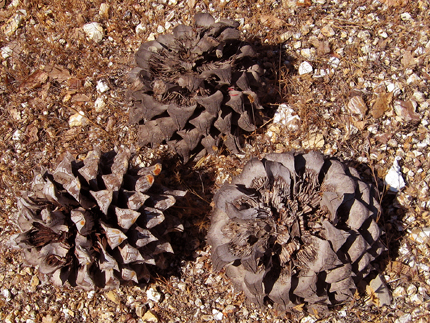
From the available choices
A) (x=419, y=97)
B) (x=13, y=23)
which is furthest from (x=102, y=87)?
A: (x=419, y=97)

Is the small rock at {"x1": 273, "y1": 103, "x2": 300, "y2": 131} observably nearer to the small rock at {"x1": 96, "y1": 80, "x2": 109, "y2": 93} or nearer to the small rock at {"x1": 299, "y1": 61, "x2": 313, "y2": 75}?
the small rock at {"x1": 299, "y1": 61, "x2": 313, "y2": 75}

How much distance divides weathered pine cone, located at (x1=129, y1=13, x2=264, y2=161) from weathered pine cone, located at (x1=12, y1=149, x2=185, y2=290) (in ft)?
1.28

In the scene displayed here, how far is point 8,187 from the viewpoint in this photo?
299 cm

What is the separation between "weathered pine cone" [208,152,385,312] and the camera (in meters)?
2.12

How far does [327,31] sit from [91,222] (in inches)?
93.6

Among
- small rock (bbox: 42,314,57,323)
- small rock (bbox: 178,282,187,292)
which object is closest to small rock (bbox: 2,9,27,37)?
small rock (bbox: 42,314,57,323)

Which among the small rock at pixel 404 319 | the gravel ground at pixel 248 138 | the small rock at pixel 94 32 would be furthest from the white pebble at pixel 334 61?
the small rock at pixel 94 32

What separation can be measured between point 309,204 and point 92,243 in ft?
4.33

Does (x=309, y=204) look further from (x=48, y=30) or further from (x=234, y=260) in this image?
(x=48, y=30)

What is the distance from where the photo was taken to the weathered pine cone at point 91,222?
221 centimetres

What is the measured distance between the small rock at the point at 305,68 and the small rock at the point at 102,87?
5.33ft

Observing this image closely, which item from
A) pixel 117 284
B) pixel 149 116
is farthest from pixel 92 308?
pixel 149 116

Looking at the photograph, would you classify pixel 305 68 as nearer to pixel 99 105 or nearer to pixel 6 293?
pixel 99 105

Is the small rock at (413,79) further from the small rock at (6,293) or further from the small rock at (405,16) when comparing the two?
the small rock at (6,293)
